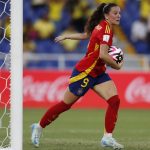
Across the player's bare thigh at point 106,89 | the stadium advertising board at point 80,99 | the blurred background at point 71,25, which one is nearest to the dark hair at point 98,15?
the player's bare thigh at point 106,89

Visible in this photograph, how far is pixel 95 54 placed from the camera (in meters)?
9.15

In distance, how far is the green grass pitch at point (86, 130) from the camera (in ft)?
31.0

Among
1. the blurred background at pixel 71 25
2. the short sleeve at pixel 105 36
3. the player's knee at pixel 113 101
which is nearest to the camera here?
the short sleeve at pixel 105 36

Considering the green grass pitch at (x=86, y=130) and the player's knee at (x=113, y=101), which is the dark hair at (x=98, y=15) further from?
the green grass pitch at (x=86, y=130)

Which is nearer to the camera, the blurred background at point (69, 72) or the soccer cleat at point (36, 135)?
the soccer cleat at point (36, 135)

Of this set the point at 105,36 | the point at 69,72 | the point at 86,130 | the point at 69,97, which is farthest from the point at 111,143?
the point at 69,72

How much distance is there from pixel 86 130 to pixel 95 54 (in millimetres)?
3366

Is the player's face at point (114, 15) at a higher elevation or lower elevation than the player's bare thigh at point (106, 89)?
higher

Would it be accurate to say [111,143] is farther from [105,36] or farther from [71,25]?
[71,25]

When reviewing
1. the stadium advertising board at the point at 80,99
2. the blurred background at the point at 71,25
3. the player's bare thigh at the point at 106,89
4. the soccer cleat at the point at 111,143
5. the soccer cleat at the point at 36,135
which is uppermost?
the blurred background at the point at 71,25

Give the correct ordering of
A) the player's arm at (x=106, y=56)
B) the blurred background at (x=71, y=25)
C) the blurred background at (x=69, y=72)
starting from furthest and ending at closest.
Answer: the blurred background at (x=71, y=25)
the blurred background at (x=69, y=72)
the player's arm at (x=106, y=56)

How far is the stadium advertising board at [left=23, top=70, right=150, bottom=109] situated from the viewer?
17.5m

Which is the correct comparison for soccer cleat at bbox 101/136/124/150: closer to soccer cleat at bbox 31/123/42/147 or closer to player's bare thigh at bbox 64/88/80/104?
player's bare thigh at bbox 64/88/80/104

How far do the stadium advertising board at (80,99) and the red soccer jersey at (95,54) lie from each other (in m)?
8.28
